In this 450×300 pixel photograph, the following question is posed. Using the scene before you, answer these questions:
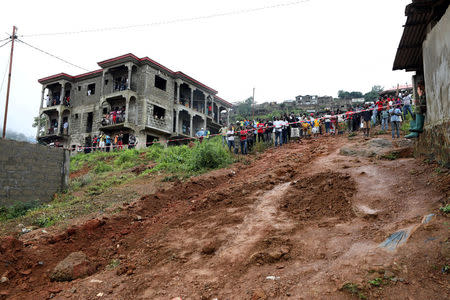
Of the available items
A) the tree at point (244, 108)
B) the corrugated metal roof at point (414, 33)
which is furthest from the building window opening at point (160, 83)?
the corrugated metal roof at point (414, 33)

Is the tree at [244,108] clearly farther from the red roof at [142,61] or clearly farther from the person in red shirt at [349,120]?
the person in red shirt at [349,120]

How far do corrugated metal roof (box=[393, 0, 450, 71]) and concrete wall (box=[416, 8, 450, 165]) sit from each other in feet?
0.96

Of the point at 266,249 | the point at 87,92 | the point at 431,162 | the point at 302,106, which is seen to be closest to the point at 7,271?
the point at 266,249

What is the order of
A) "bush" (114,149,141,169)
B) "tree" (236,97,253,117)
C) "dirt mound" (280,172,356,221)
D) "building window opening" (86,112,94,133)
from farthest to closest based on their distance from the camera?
"tree" (236,97,253,117) < "building window opening" (86,112,94,133) < "bush" (114,149,141,169) < "dirt mound" (280,172,356,221)

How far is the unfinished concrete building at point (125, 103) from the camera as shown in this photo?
26.7 meters

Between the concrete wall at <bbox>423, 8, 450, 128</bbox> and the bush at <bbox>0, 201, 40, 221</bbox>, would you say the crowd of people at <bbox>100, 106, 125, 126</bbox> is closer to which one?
the bush at <bbox>0, 201, 40, 221</bbox>

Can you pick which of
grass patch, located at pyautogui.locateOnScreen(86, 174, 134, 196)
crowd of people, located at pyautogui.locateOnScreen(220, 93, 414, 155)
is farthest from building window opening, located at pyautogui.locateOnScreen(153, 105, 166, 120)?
grass patch, located at pyautogui.locateOnScreen(86, 174, 134, 196)

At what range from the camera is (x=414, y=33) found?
694cm

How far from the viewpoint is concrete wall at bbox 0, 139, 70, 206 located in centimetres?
1062

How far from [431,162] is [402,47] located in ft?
9.89

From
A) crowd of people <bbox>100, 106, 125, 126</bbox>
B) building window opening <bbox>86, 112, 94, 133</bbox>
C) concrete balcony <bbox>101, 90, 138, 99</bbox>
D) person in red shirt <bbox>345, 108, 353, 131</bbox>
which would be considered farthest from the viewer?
building window opening <bbox>86, 112, 94, 133</bbox>

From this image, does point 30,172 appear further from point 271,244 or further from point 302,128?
point 302,128

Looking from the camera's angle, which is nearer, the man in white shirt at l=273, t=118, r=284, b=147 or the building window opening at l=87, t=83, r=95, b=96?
the man in white shirt at l=273, t=118, r=284, b=147

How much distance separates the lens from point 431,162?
652 cm
